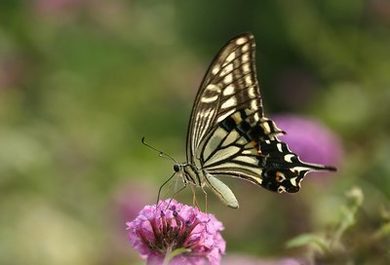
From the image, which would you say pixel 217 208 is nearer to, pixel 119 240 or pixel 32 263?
pixel 119 240

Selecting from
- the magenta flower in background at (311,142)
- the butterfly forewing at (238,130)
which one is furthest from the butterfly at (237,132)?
the magenta flower in background at (311,142)

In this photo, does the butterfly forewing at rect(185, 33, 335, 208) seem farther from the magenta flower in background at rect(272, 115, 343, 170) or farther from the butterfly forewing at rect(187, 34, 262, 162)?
the magenta flower in background at rect(272, 115, 343, 170)

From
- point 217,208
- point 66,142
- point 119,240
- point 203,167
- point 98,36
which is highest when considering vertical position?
point 98,36

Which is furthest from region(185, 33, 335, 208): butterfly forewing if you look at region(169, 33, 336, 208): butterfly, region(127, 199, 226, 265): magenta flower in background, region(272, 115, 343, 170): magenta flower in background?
region(272, 115, 343, 170): magenta flower in background

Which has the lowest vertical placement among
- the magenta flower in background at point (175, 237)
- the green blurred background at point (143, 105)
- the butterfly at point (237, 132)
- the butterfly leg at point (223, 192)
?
the magenta flower in background at point (175, 237)

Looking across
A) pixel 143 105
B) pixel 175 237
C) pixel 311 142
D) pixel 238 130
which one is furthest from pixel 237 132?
pixel 143 105

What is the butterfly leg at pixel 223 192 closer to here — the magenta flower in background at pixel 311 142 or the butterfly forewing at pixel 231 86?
the butterfly forewing at pixel 231 86

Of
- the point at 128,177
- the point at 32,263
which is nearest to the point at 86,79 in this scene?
the point at 128,177
